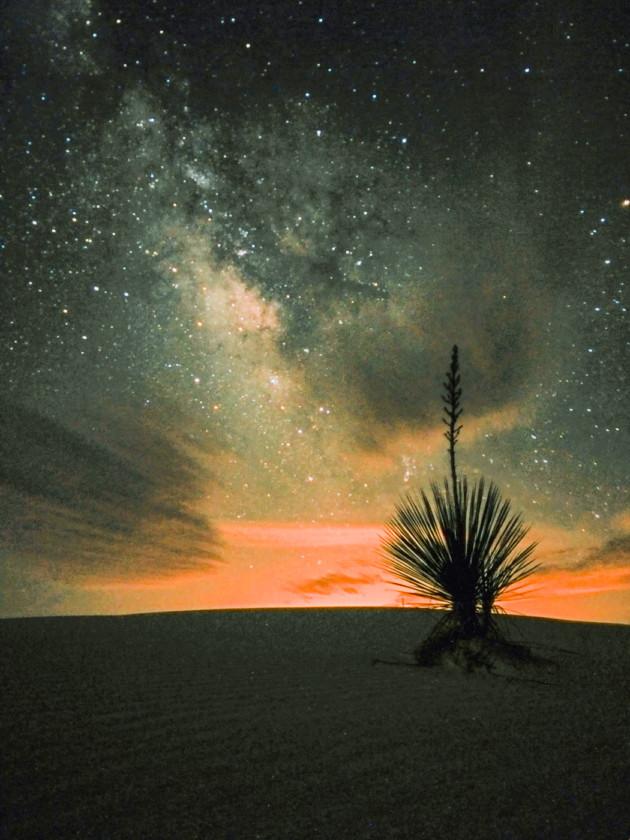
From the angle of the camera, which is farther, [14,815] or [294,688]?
[294,688]

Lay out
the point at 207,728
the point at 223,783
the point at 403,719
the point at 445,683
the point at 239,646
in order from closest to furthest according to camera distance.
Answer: the point at 223,783
the point at 207,728
the point at 403,719
the point at 445,683
the point at 239,646

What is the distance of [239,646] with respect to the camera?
232 inches

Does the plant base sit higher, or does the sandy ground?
the plant base

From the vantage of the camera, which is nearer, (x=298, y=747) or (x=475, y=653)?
(x=298, y=747)

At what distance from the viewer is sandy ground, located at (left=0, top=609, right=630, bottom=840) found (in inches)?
81.7

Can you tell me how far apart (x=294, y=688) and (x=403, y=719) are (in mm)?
948

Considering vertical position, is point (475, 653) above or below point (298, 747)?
above

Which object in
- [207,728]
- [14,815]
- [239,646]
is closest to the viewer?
[14,815]

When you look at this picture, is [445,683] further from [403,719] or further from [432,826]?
[432,826]

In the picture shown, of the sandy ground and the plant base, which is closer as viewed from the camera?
the sandy ground

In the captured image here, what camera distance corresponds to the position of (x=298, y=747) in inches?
111

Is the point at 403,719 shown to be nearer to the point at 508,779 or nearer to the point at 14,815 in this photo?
the point at 508,779

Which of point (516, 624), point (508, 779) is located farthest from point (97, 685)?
point (516, 624)

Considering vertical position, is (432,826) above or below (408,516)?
below
